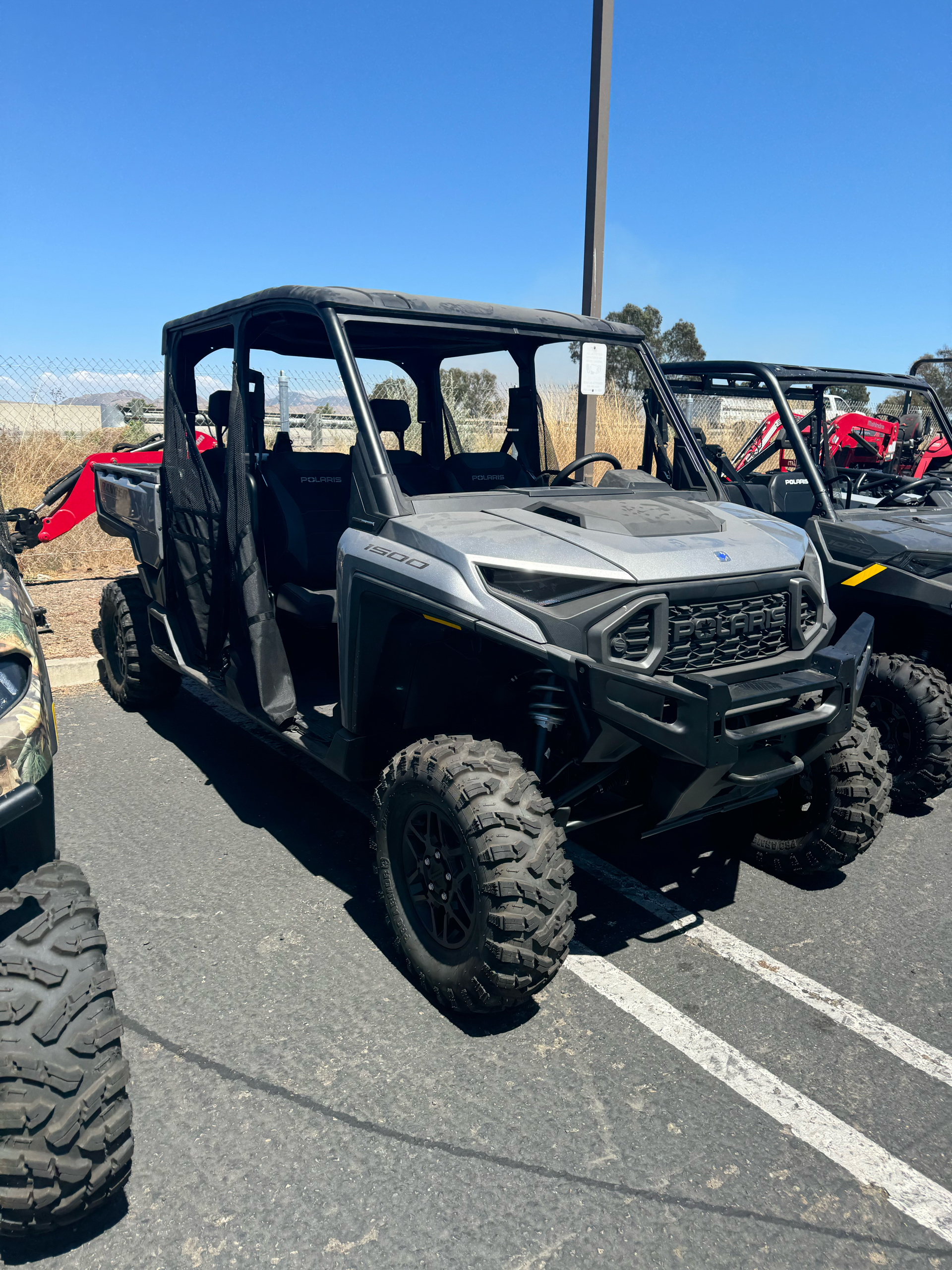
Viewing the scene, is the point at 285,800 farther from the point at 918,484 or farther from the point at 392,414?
the point at 918,484

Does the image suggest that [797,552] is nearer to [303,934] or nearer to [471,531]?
[471,531]

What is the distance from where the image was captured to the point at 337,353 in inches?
132

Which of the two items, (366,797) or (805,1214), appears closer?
(805,1214)

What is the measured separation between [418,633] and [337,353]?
1.08 meters

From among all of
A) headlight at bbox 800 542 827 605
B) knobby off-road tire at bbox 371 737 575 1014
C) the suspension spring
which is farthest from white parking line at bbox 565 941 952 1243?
headlight at bbox 800 542 827 605

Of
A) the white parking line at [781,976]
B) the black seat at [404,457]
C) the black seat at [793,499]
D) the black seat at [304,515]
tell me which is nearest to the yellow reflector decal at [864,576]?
the black seat at [793,499]

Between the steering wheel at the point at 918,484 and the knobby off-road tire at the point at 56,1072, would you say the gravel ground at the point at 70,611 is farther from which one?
the steering wheel at the point at 918,484

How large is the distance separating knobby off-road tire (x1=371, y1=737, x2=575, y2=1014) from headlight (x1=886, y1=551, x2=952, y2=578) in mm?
2576

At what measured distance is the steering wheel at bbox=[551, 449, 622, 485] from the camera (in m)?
3.95

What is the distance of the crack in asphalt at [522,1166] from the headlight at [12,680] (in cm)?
126

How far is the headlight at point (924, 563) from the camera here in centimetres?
439

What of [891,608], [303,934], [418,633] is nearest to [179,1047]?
[303,934]

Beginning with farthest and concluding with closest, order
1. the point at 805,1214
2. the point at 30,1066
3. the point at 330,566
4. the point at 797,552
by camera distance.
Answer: the point at 330,566
the point at 797,552
the point at 805,1214
the point at 30,1066

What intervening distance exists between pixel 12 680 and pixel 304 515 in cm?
242
